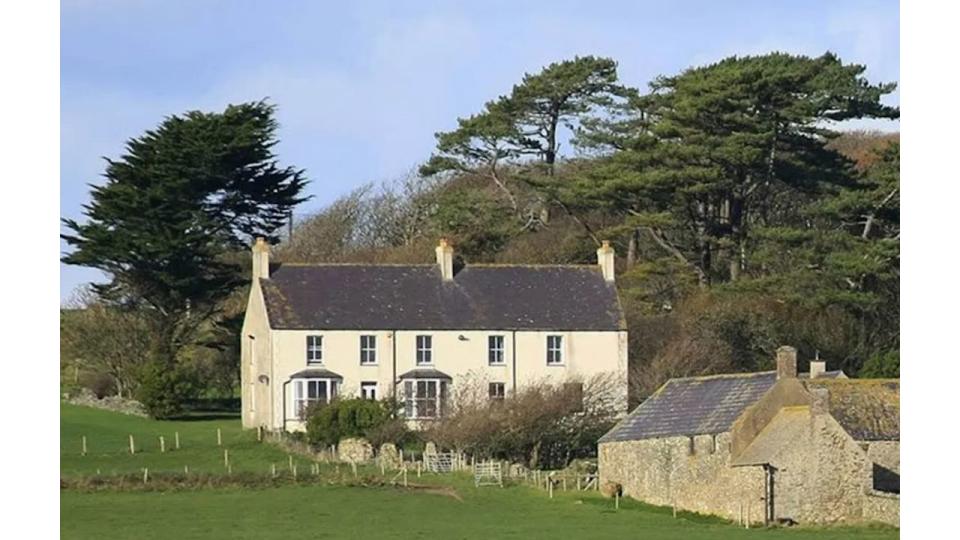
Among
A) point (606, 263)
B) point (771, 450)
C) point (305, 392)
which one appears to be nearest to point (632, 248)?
point (606, 263)

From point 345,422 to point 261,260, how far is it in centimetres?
906

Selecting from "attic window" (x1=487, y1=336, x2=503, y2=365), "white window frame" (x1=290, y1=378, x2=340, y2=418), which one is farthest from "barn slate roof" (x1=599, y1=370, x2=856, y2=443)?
"white window frame" (x1=290, y1=378, x2=340, y2=418)

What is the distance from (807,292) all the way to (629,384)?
20.4 feet

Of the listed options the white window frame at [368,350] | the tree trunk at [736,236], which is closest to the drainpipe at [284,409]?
the white window frame at [368,350]

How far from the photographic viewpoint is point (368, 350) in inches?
2512

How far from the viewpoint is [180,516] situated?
44.2 m

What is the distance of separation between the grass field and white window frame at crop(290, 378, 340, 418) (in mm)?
8050

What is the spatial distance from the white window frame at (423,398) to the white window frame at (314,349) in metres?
2.62

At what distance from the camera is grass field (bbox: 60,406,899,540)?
135 feet

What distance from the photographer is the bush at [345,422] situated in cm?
5728

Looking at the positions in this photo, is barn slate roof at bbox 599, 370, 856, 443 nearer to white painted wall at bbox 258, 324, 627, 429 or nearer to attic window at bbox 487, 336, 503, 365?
white painted wall at bbox 258, 324, 627, 429

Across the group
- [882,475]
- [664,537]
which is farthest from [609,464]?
[664,537]

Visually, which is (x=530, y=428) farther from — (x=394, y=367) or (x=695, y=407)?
(x=394, y=367)

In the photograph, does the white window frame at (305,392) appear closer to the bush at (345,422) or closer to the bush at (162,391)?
the bush at (345,422)
